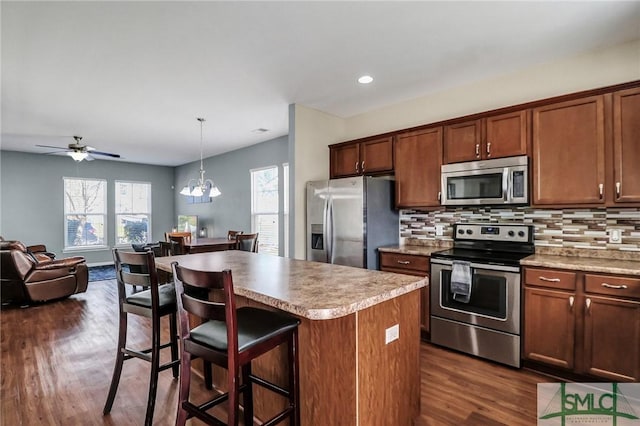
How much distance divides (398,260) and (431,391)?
4.42ft

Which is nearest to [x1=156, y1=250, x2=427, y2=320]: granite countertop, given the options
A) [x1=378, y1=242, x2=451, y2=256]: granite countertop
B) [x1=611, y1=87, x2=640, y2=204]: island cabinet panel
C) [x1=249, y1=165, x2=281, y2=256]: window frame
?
[x1=378, y1=242, x2=451, y2=256]: granite countertop

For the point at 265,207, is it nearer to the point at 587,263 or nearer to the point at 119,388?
the point at 119,388

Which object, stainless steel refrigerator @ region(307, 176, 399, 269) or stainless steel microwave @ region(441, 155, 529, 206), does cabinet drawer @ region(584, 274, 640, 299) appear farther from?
stainless steel refrigerator @ region(307, 176, 399, 269)

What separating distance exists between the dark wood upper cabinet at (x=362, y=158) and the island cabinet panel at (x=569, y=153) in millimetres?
1472

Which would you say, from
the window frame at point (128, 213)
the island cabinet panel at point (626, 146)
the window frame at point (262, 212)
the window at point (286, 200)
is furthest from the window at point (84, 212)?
the island cabinet panel at point (626, 146)

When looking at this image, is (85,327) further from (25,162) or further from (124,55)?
(25,162)

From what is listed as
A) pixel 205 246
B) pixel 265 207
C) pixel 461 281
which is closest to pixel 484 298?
pixel 461 281

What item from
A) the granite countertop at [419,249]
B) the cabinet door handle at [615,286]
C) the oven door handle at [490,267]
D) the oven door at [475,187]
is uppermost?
the oven door at [475,187]

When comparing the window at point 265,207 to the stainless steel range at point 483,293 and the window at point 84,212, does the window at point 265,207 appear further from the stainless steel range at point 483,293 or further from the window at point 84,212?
the window at point 84,212

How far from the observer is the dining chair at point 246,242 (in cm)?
445

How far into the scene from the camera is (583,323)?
2326mm

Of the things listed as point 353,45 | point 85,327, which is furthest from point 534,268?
point 85,327

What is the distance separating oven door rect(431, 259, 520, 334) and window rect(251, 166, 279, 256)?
345 centimetres
